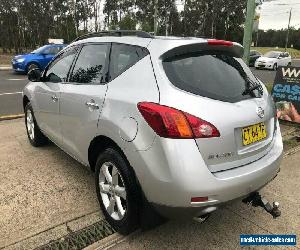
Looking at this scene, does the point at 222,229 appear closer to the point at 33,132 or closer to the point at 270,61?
the point at 33,132

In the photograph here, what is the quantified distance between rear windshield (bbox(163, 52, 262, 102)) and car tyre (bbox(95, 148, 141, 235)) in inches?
30.7

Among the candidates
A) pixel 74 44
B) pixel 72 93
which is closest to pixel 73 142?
pixel 72 93

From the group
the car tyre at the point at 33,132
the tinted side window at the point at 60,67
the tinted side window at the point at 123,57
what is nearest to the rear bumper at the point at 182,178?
the tinted side window at the point at 123,57

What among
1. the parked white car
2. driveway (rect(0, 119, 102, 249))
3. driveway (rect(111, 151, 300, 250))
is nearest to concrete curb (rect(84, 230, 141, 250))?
driveway (rect(111, 151, 300, 250))

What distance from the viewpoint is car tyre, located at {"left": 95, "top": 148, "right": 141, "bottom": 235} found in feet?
8.87

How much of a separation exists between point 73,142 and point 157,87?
4.64ft

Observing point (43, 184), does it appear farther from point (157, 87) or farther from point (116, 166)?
point (157, 87)

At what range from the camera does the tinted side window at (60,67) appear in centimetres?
389

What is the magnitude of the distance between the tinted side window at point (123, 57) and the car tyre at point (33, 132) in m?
2.21

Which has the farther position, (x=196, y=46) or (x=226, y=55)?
(x=226, y=55)

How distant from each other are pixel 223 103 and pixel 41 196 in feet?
6.99

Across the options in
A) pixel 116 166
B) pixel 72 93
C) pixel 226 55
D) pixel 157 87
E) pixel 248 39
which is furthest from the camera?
pixel 248 39

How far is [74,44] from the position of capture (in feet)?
13.0

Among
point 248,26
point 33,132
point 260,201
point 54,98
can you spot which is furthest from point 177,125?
point 248,26
